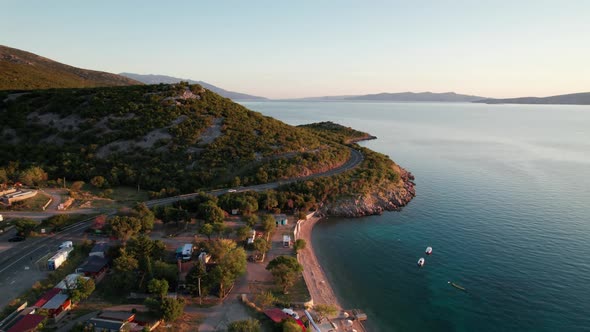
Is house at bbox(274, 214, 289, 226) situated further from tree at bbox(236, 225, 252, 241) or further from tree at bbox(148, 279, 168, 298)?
tree at bbox(148, 279, 168, 298)

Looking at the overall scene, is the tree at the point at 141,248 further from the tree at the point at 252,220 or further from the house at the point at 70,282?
the tree at the point at 252,220

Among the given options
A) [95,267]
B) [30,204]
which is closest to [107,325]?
[95,267]

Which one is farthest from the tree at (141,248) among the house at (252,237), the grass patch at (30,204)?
the grass patch at (30,204)

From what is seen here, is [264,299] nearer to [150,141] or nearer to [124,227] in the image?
[124,227]

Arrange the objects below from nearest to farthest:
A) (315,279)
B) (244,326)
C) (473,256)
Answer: (244,326) < (315,279) < (473,256)

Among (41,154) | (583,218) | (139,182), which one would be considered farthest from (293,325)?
(41,154)
